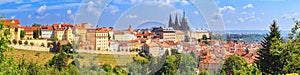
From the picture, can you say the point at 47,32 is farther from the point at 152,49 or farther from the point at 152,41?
the point at 152,49

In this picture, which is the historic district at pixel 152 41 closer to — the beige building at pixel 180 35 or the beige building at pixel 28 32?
the beige building at pixel 180 35

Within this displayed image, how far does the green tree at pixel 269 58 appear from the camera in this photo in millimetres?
12041

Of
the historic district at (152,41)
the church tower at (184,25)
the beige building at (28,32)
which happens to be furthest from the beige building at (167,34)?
the beige building at (28,32)

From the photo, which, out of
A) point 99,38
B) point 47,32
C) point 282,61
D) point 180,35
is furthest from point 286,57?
point 47,32

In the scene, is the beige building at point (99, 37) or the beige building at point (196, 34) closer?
the beige building at point (99, 37)

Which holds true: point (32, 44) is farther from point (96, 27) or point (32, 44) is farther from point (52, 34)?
point (96, 27)

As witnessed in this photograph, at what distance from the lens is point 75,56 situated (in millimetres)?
3641

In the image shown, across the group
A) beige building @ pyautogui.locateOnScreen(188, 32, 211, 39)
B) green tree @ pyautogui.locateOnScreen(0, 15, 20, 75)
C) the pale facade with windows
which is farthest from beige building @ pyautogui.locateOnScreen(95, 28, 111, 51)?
green tree @ pyautogui.locateOnScreen(0, 15, 20, 75)

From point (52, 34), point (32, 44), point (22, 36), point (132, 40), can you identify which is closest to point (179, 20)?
point (132, 40)

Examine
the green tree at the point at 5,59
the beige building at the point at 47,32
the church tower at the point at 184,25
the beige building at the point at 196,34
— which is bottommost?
the beige building at the point at 47,32

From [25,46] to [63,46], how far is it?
174 inches

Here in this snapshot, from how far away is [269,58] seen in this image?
1342 centimetres

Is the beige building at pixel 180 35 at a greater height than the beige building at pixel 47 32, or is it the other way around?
the beige building at pixel 180 35

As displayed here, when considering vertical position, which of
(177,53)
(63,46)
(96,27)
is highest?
(96,27)
